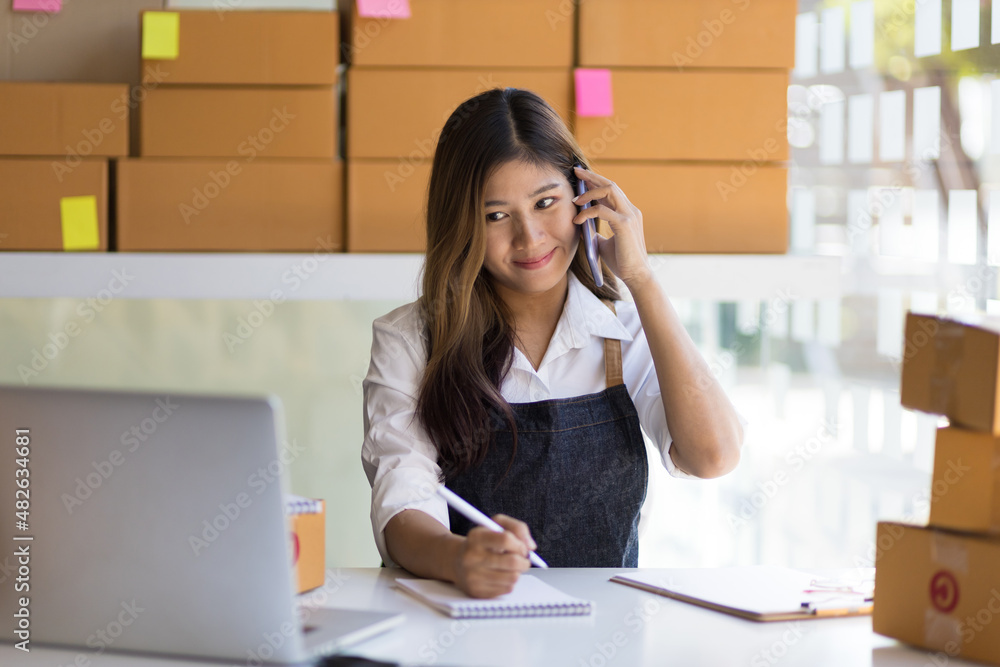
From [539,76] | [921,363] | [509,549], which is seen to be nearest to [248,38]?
[539,76]

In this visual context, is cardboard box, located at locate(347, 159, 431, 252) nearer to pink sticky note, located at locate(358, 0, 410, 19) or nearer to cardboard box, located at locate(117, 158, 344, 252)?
cardboard box, located at locate(117, 158, 344, 252)

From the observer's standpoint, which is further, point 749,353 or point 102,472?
point 749,353

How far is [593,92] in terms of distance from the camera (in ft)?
6.09

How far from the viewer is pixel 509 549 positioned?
98 centimetres

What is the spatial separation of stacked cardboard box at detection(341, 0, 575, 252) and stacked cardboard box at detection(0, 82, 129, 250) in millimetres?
472

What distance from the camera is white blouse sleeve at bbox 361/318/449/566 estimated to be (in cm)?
123

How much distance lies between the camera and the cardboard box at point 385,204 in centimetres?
A: 187

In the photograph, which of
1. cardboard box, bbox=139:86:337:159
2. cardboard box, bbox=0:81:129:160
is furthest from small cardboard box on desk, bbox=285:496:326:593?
cardboard box, bbox=0:81:129:160

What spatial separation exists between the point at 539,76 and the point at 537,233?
0.62 metres

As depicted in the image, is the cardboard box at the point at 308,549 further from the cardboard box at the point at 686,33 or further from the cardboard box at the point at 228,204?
the cardboard box at the point at 686,33

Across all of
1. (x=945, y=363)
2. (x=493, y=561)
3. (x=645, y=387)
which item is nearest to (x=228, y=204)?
(x=645, y=387)

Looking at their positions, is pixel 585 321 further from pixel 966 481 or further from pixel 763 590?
pixel 966 481

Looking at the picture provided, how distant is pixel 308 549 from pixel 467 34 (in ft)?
3.84

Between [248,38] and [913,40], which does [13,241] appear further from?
[913,40]
